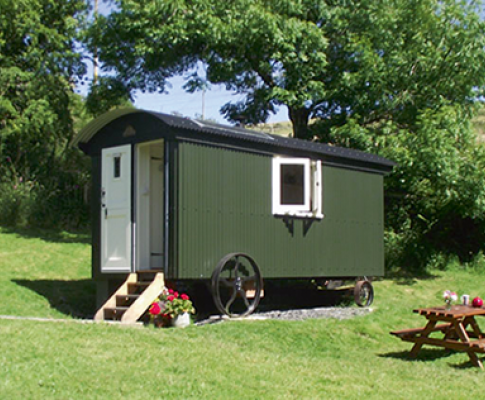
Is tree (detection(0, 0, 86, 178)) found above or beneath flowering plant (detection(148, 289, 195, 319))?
above

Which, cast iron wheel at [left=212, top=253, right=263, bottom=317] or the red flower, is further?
cast iron wheel at [left=212, top=253, right=263, bottom=317]

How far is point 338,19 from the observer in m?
17.4

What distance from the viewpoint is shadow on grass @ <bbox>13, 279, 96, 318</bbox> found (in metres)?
10.6

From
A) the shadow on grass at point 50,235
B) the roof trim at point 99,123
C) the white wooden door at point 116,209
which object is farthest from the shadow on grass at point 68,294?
the shadow on grass at point 50,235

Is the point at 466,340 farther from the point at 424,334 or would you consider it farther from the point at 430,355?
the point at 430,355

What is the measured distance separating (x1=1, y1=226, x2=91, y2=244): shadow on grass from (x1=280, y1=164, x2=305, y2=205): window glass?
22.1ft

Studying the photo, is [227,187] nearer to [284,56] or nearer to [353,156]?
[353,156]

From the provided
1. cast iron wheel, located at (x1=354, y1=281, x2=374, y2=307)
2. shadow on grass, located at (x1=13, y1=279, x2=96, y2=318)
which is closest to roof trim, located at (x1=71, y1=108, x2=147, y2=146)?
shadow on grass, located at (x1=13, y1=279, x2=96, y2=318)

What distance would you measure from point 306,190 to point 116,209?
2.87 m

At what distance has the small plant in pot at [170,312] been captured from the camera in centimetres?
864

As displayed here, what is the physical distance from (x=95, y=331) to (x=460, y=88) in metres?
11.6

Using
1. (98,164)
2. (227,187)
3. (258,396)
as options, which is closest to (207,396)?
(258,396)

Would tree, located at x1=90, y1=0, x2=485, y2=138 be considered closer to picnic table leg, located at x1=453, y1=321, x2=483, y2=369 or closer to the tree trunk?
the tree trunk

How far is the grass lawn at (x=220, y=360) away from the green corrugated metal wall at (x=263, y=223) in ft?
3.99
